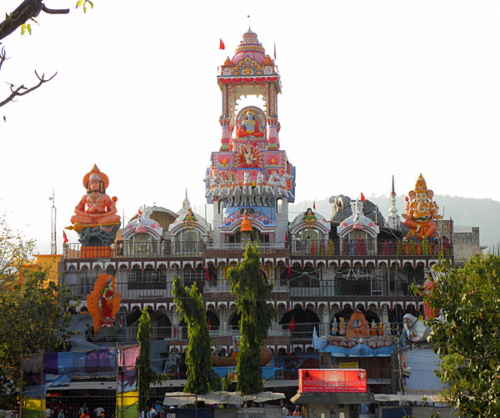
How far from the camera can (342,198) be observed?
79.9 meters

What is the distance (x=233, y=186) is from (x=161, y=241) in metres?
7.27

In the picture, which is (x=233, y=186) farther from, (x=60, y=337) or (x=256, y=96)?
(x=60, y=337)

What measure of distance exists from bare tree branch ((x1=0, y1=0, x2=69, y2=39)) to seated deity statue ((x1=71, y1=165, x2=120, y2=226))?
50.1 m

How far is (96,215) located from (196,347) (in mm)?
23313

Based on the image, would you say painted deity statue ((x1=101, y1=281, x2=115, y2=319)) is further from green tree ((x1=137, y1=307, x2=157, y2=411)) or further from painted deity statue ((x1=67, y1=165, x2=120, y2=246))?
green tree ((x1=137, y1=307, x2=157, y2=411))

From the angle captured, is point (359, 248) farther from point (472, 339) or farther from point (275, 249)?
point (472, 339)

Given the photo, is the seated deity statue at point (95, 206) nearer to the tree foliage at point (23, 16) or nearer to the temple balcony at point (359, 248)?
the temple balcony at point (359, 248)

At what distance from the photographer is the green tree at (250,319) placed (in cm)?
4459

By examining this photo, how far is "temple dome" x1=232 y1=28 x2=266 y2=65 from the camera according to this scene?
68375mm

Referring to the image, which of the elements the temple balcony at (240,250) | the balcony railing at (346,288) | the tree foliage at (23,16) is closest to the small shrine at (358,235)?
the balcony railing at (346,288)

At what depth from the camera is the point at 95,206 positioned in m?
64.4

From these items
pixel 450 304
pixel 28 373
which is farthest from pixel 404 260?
pixel 450 304

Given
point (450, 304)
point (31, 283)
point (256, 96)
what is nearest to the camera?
point (450, 304)

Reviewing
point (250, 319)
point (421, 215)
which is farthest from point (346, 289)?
point (250, 319)
